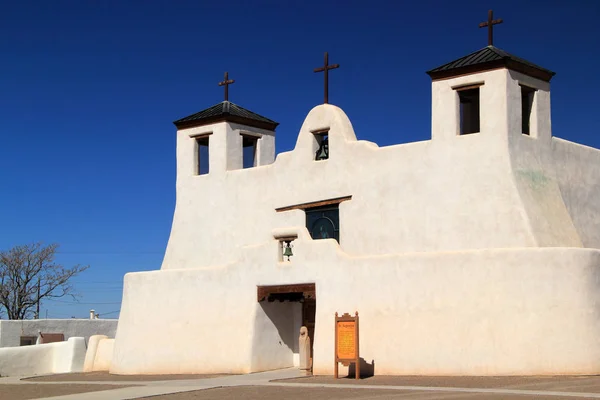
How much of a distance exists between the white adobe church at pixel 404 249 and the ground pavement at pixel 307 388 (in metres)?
1.00

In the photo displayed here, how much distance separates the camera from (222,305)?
2638 cm

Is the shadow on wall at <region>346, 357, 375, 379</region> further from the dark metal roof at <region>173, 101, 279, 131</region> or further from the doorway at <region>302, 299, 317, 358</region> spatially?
the dark metal roof at <region>173, 101, 279, 131</region>

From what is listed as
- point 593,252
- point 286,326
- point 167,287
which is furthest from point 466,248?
point 167,287

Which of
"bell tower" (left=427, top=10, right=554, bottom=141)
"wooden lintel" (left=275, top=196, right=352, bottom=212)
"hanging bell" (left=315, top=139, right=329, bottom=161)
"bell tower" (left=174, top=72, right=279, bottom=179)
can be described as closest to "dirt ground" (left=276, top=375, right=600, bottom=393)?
"wooden lintel" (left=275, top=196, right=352, bottom=212)

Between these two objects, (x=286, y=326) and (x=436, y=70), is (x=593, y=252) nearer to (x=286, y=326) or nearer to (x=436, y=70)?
(x=436, y=70)

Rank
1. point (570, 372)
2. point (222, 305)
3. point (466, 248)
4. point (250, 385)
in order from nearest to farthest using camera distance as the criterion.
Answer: point (570, 372), point (250, 385), point (466, 248), point (222, 305)

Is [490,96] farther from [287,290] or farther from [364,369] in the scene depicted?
[364,369]

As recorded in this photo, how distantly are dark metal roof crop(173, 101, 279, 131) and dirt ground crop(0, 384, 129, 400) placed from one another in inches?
396

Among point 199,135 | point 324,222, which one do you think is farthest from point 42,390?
point 199,135

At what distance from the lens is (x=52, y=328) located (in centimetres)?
3831

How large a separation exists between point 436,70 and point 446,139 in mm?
1851

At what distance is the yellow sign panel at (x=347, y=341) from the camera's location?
21797 mm

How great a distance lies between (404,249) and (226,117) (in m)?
8.30

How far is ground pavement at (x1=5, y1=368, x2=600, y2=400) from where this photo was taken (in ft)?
57.7
